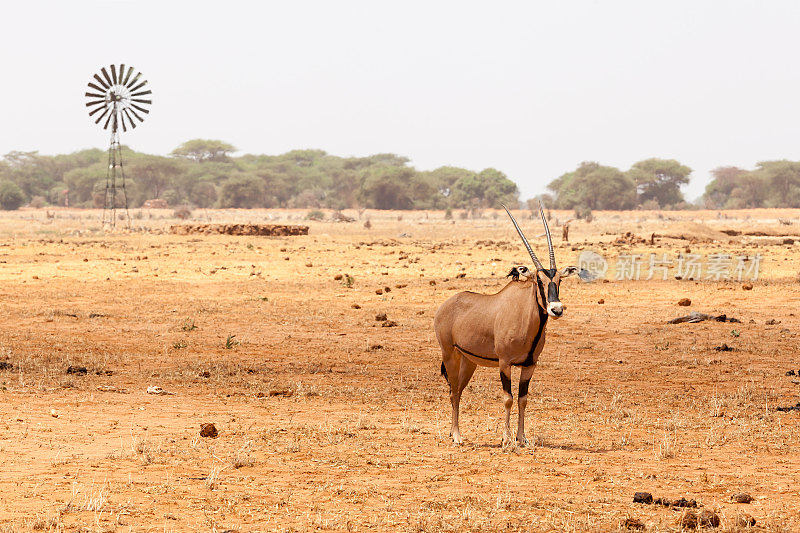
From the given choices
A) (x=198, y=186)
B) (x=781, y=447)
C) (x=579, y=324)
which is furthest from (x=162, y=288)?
(x=198, y=186)

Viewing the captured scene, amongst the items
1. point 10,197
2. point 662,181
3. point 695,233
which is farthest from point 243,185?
point 695,233

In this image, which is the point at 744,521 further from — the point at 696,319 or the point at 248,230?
the point at 248,230

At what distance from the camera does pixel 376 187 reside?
83.4m

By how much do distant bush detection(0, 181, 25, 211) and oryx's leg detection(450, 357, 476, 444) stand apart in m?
74.7

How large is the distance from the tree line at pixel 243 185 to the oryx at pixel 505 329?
226 feet

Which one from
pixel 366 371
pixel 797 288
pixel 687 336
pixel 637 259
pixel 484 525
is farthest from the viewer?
pixel 637 259

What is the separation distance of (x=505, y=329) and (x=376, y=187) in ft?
249

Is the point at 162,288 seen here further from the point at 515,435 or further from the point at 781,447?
the point at 781,447

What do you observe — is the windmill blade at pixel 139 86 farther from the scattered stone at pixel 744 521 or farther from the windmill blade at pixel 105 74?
the scattered stone at pixel 744 521

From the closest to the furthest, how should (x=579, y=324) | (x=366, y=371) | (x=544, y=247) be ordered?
1. (x=366, y=371)
2. (x=579, y=324)
3. (x=544, y=247)

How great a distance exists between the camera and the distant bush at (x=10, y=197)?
75.6m

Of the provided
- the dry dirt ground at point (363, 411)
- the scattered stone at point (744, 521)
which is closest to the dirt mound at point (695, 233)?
the dry dirt ground at point (363, 411)

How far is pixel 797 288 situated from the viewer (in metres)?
22.0

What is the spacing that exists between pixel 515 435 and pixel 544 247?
97.0 ft
